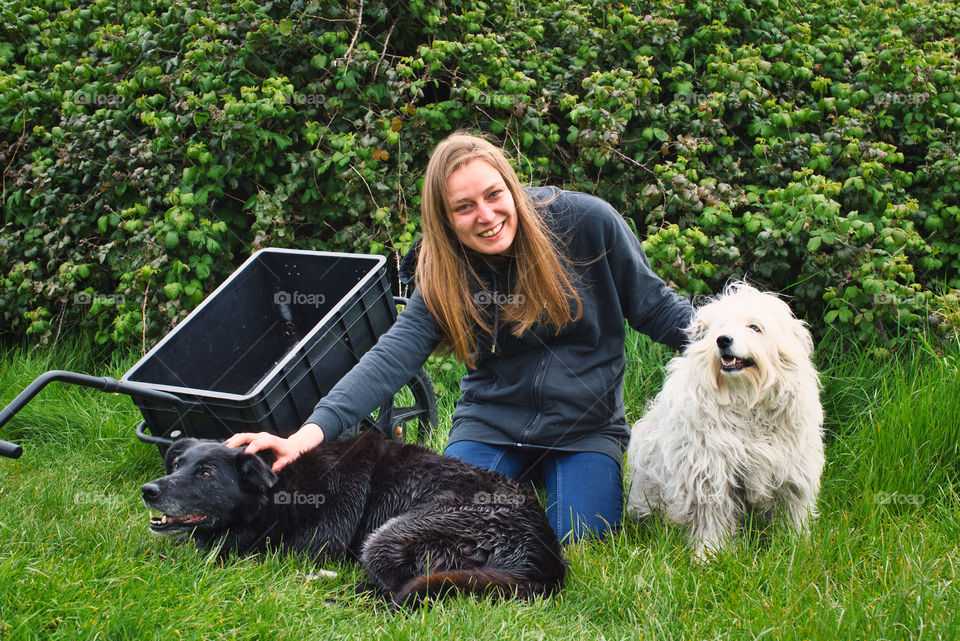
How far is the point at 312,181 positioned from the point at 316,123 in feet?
1.30

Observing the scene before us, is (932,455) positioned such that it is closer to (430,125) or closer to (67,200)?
(430,125)

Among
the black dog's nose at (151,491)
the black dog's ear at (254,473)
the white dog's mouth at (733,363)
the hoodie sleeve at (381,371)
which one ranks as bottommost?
the black dog's ear at (254,473)

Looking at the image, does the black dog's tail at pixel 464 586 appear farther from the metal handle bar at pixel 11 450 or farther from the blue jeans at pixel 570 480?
the metal handle bar at pixel 11 450

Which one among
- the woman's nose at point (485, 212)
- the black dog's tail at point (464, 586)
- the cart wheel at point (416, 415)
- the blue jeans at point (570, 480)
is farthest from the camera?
the cart wheel at point (416, 415)

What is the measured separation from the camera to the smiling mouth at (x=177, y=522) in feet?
8.95

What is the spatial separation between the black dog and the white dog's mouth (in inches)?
33.3

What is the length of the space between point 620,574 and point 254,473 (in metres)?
1.37

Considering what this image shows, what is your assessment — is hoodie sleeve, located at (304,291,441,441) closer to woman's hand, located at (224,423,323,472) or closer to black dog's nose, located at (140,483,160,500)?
woman's hand, located at (224,423,323,472)

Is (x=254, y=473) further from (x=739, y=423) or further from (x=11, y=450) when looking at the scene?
(x=739, y=423)

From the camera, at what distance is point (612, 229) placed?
3.36 m

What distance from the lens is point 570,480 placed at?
3377mm

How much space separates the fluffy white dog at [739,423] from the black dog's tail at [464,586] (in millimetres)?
757

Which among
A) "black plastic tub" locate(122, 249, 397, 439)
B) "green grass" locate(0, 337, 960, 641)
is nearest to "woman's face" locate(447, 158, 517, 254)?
"black plastic tub" locate(122, 249, 397, 439)

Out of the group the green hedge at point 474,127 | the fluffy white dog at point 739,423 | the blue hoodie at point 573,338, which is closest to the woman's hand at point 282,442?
the blue hoodie at point 573,338
